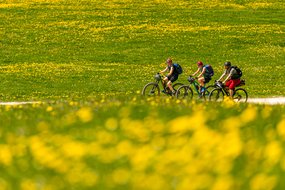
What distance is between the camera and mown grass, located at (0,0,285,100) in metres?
38.5

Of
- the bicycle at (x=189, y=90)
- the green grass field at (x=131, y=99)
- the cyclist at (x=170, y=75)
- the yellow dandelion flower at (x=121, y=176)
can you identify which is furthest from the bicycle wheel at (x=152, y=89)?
the yellow dandelion flower at (x=121, y=176)

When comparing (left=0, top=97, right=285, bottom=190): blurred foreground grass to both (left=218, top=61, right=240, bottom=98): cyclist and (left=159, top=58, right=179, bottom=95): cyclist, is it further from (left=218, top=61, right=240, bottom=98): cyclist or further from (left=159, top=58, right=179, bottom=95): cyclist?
(left=159, top=58, right=179, bottom=95): cyclist

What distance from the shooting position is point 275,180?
6.26m

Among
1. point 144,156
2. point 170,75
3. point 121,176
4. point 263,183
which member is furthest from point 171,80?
point 263,183

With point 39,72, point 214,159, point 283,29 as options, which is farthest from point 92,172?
point 283,29

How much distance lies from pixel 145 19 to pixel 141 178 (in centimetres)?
5283

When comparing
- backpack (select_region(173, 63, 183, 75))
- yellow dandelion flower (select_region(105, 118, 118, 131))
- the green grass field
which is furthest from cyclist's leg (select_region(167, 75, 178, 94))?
yellow dandelion flower (select_region(105, 118, 118, 131))

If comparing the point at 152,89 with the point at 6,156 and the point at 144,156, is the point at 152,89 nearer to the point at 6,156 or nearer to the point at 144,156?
the point at 6,156

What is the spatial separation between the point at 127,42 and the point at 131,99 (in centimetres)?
3653

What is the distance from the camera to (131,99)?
14594mm

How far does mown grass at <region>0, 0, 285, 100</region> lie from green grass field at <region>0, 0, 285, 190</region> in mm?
79

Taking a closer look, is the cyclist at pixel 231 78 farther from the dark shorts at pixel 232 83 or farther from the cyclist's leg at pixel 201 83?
the cyclist's leg at pixel 201 83

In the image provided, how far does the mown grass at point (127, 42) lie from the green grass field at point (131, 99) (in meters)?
0.08

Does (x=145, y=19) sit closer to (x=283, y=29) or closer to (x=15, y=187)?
(x=283, y=29)
